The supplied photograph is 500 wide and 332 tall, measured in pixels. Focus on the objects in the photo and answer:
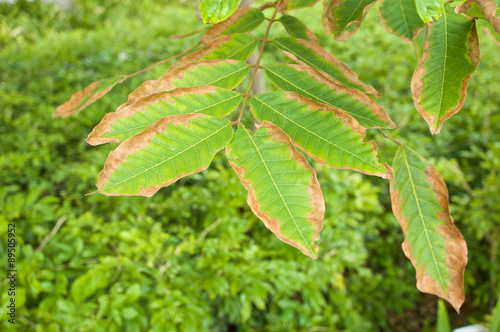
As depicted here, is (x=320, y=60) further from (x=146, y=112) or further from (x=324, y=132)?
(x=146, y=112)

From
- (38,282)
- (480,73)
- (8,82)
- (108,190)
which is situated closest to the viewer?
(108,190)

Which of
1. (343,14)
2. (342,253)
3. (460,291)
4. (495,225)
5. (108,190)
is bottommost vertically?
(495,225)

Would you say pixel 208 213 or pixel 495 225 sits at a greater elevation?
pixel 208 213

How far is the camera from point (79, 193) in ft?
5.82

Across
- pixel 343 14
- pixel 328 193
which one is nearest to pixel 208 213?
pixel 328 193

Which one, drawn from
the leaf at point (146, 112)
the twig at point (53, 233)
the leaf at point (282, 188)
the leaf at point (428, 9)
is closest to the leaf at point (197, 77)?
the leaf at point (146, 112)

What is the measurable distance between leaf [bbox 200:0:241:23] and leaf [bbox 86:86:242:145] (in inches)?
3.9

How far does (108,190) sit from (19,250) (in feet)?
4.14

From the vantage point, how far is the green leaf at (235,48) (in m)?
0.59

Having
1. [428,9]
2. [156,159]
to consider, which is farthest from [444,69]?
[156,159]

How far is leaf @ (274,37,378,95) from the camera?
22.8 inches

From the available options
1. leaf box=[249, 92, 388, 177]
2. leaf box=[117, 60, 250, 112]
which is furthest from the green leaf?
leaf box=[249, 92, 388, 177]

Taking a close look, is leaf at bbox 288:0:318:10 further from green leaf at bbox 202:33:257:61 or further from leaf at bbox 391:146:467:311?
leaf at bbox 391:146:467:311

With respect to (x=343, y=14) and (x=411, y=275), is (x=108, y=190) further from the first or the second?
(x=411, y=275)
